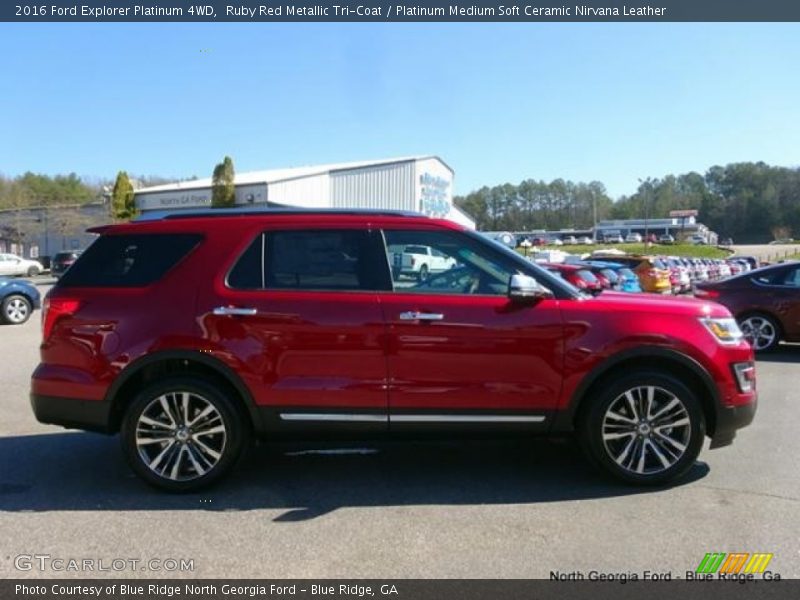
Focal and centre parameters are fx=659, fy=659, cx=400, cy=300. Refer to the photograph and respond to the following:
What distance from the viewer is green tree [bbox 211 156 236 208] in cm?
4047

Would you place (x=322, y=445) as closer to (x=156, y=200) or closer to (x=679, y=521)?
(x=679, y=521)

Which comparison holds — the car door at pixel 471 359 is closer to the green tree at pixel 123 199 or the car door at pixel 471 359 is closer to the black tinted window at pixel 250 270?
the black tinted window at pixel 250 270

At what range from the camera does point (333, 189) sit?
148ft

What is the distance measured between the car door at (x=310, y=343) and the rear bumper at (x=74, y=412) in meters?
0.96

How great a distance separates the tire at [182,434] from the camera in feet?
14.8

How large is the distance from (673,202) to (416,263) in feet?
546

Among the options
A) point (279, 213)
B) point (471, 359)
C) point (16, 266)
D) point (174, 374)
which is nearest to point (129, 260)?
point (174, 374)

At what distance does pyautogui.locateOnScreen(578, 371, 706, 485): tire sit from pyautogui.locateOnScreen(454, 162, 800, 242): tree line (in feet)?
407

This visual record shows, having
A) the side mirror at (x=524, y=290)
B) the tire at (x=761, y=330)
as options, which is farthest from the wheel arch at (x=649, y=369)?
the tire at (x=761, y=330)

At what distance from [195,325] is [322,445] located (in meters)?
1.80

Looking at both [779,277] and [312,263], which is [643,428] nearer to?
[312,263]

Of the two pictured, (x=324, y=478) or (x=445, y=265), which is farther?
(x=324, y=478)

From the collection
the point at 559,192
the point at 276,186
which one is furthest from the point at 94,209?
the point at 559,192

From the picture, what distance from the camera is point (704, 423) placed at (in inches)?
180
